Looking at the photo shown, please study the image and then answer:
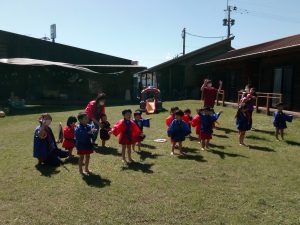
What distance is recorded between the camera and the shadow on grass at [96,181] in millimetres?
6820

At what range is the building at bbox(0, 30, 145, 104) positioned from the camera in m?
25.7

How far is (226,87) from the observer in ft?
84.1

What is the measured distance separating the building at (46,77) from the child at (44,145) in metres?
16.4

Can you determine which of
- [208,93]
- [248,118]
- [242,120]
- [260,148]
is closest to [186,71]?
[208,93]

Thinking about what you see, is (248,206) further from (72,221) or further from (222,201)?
(72,221)

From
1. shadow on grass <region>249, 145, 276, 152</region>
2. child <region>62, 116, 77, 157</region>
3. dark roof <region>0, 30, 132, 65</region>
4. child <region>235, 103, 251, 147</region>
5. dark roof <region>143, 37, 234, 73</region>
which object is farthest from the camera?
dark roof <region>143, 37, 234, 73</region>

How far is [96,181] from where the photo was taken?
7.02 meters

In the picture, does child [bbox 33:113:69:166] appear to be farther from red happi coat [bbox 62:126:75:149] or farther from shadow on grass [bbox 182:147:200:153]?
shadow on grass [bbox 182:147:200:153]

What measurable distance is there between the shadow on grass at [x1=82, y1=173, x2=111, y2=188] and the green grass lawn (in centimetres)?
2

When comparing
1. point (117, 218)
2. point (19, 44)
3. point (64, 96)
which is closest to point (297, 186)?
point (117, 218)

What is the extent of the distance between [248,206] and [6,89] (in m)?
23.6

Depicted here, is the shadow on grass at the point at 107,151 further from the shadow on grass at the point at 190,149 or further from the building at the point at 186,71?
the building at the point at 186,71

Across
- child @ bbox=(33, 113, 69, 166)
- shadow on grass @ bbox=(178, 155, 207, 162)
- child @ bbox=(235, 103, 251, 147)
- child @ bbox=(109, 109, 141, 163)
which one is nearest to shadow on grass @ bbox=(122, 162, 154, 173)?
child @ bbox=(109, 109, 141, 163)

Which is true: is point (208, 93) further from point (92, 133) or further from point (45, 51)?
point (45, 51)
